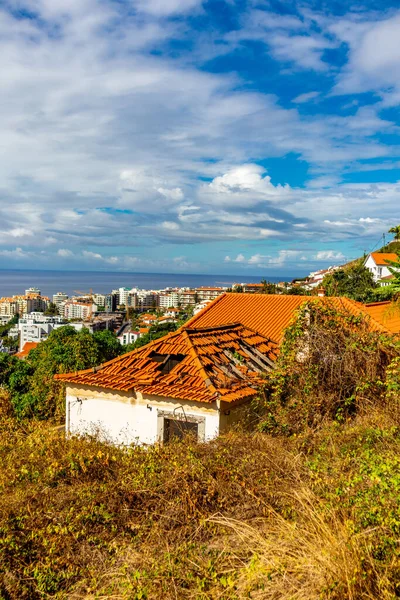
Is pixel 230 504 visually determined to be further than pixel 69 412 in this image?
No

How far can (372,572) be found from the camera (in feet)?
10.7

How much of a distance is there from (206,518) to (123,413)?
683 centimetres

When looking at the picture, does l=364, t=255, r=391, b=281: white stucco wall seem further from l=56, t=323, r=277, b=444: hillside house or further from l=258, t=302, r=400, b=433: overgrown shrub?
l=258, t=302, r=400, b=433: overgrown shrub

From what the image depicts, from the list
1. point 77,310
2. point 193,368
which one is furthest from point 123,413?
point 77,310

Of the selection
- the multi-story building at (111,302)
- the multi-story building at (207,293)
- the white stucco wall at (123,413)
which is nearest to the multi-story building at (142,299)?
the multi-story building at (111,302)

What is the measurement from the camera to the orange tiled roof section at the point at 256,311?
52.7 ft

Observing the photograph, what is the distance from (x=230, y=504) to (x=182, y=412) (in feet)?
18.2

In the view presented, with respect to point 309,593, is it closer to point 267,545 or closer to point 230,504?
point 267,545

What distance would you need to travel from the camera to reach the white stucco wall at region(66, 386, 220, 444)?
10.3 metres

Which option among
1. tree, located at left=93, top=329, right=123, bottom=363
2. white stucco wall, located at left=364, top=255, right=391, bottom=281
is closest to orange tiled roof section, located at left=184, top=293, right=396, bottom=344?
tree, located at left=93, top=329, right=123, bottom=363

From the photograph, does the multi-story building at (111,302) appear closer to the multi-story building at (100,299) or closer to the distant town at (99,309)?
the distant town at (99,309)

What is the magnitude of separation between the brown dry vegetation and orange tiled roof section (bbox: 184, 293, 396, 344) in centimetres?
883

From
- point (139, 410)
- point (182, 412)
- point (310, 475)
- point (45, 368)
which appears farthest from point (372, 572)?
point (45, 368)

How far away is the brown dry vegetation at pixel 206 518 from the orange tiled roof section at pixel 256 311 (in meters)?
8.83
